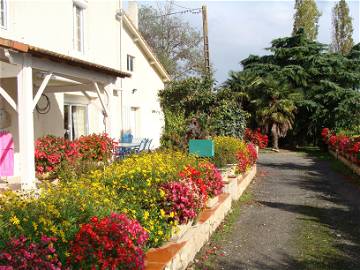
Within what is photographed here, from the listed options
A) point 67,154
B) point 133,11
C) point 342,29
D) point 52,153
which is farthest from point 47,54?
point 342,29

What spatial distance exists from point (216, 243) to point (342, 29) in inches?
1663

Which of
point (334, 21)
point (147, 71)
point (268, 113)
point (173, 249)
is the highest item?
point (334, 21)

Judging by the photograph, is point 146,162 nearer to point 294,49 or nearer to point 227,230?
point 227,230

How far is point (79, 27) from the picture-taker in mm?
15680

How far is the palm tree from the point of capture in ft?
94.5

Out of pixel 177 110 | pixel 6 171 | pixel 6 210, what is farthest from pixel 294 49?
pixel 6 210

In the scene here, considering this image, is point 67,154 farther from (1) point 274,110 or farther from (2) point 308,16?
(2) point 308,16

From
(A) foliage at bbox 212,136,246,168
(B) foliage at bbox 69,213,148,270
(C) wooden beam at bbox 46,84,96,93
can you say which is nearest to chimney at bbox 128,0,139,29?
(C) wooden beam at bbox 46,84,96,93

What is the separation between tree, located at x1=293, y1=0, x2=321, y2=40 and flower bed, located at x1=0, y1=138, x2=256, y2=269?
37.3 meters

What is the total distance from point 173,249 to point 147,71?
1882 centimetres

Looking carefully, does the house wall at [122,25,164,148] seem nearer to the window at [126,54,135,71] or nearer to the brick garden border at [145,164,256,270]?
the window at [126,54,135,71]

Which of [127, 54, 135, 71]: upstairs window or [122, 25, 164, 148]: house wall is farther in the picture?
[127, 54, 135, 71]: upstairs window

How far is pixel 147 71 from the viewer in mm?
23203

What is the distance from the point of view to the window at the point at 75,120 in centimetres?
1518
